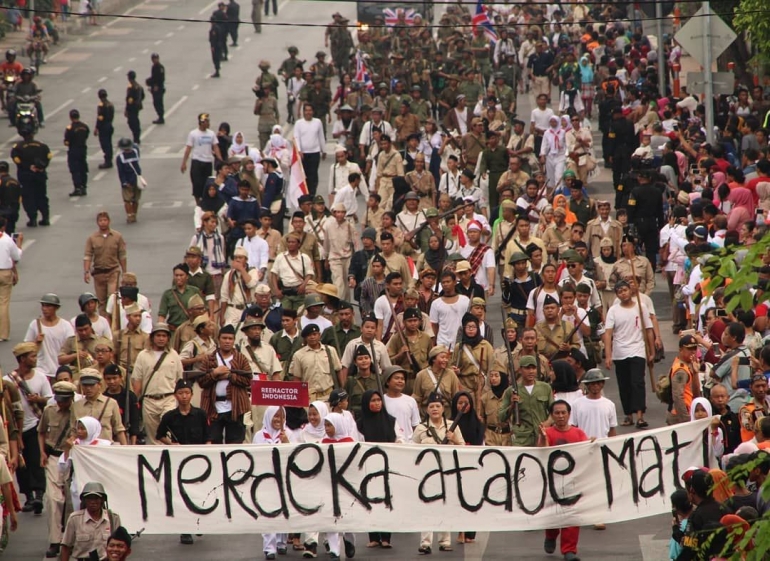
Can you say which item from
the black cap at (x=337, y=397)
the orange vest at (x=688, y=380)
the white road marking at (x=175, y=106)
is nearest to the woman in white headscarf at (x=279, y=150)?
the orange vest at (x=688, y=380)

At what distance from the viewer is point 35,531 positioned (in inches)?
583

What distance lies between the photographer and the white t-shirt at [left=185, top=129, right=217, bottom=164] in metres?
28.0

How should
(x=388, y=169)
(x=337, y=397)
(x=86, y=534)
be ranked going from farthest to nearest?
1. (x=388, y=169)
2. (x=337, y=397)
3. (x=86, y=534)

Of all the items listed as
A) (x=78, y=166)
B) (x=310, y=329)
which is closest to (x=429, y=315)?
(x=310, y=329)

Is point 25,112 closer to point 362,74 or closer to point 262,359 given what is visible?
point 362,74

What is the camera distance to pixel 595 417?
47.2 feet

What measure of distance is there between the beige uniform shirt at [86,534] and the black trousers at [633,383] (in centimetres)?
643

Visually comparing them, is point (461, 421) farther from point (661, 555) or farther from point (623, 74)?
point (623, 74)

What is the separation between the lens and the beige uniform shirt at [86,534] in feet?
40.6

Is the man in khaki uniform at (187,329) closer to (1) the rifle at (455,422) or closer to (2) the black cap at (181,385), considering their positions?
(2) the black cap at (181,385)

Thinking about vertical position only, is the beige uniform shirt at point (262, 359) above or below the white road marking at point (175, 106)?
above

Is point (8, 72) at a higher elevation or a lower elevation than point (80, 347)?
higher

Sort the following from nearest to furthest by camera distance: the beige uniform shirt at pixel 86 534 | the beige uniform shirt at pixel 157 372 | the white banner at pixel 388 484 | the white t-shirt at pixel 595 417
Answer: the beige uniform shirt at pixel 86 534 → the white banner at pixel 388 484 → the white t-shirt at pixel 595 417 → the beige uniform shirt at pixel 157 372

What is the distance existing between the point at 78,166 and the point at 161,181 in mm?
2924
